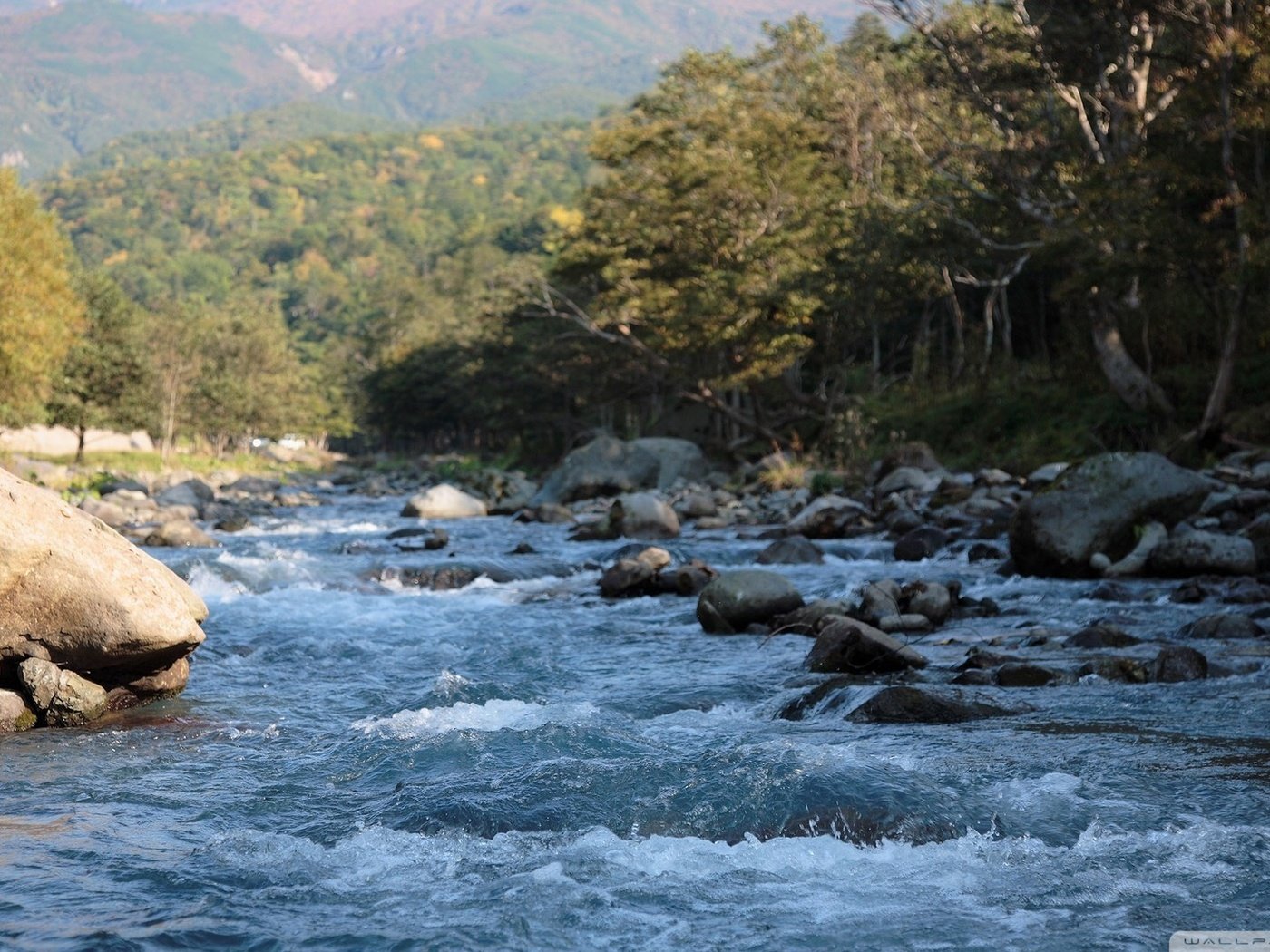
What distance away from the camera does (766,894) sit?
5.22m

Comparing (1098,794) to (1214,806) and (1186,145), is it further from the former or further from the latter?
(1186,145)

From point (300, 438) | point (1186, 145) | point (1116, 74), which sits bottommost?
point (300, 438)

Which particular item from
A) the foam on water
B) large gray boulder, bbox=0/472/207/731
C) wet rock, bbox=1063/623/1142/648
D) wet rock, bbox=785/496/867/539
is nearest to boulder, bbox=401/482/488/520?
wet rock, bbox=785/496/867/539

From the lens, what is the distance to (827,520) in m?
20.0

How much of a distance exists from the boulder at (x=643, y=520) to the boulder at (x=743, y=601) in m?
8.85

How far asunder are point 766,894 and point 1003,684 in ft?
14.6

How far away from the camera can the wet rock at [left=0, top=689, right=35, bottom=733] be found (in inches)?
316

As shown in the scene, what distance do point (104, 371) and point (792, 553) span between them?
3650 centimetres

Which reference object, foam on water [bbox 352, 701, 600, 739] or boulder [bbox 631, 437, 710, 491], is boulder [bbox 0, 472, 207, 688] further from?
boulder [bbox 631, 437, 710, 491]

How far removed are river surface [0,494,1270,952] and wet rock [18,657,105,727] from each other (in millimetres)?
298

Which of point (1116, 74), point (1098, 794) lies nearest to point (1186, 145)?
point (1116, 74)

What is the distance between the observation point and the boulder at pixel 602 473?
33125 mm

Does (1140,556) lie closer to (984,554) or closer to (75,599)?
(984,554)

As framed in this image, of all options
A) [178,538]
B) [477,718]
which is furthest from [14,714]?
[178,538]
